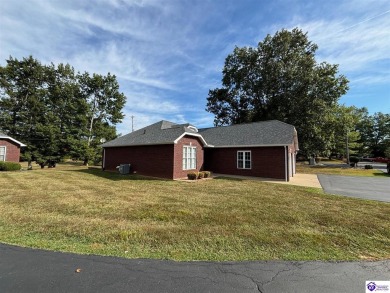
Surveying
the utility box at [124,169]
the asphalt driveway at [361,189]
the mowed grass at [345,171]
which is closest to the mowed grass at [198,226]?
the asphalt driveway at [361,189]

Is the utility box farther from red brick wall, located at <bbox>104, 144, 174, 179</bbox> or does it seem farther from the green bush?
the green bush

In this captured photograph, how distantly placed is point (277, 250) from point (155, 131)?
1642 cm

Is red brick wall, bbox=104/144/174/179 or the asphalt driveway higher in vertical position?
red brick wall, bbox=104/144/174/179

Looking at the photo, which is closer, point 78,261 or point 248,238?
point 78,261

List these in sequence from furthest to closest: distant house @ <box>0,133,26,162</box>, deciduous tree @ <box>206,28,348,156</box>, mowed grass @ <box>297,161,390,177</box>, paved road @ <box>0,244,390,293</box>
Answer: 1. deciduous tree @ <box>206,28,348,156</box>
2. mowed grass @ <box>297,161,390,177</box>
3. distant house @ <box>0,133,26,162</box>
4. paved road @ <box>0,244,390,293</box>

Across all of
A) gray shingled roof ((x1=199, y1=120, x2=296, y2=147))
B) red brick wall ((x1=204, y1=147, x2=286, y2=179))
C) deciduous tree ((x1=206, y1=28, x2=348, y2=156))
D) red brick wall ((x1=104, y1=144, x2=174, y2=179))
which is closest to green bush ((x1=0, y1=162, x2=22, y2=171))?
red brick wall ((x1=104, y1=144, x2=174, y2=179))

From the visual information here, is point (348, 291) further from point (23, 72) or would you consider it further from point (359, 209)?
point (23, 72)

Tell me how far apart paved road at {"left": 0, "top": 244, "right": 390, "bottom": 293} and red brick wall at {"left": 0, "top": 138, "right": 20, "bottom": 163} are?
24.9m

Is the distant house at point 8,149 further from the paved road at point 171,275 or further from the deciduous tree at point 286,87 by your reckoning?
the deciduous tree at point 286,87

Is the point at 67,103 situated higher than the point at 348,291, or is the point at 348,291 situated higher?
the point at 67,103

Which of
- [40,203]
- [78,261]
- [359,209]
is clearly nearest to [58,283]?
[78,261]

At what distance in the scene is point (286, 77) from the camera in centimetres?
3095

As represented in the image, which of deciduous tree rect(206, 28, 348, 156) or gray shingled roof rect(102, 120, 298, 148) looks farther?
deciduous tree rect(206, 28, 348, 156)

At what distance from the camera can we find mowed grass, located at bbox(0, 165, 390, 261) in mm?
4617
